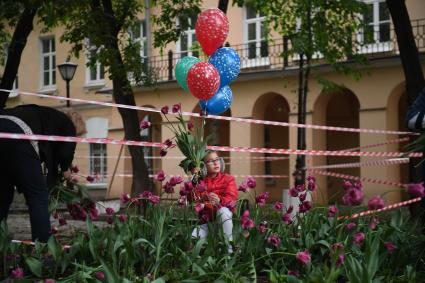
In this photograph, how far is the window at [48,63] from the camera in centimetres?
2915

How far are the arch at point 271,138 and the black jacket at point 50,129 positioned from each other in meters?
16.6

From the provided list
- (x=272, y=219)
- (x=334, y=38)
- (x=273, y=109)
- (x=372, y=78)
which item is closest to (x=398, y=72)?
(x=372, y=78)

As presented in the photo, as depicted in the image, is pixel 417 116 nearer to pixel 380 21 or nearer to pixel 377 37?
pixel 377 37

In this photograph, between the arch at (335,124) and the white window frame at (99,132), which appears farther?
the white window frame at (99,132)

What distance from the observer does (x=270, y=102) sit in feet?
80.0

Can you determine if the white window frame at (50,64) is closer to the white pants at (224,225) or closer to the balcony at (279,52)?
the balcony at (279,52)

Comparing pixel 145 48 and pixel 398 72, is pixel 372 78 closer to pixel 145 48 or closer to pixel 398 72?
pixel 398 72

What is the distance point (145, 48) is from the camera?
24578 mm

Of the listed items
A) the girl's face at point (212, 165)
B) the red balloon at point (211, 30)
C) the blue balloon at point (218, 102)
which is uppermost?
the red balloon at point (211, 30)

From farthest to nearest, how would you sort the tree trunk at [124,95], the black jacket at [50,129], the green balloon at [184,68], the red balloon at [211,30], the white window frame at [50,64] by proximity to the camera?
1. the white window frame at [50,64]
2. the tree trunk at [124,95]
3. the green balloon at [184,68]
4. the red balloon at [211,30]
5. the black jacket at [50,129]

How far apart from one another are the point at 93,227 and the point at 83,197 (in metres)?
0.54

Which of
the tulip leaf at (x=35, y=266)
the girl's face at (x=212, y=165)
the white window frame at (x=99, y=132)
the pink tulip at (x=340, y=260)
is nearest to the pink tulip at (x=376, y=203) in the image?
the pink tulip at (x=340, y=260)

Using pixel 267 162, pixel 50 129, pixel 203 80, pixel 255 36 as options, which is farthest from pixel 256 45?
pixel 50 129

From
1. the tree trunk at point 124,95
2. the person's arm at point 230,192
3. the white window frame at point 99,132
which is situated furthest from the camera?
the white window frame at point 99,132
